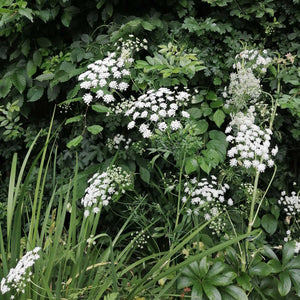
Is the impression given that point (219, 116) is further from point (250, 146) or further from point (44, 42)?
point (44, 42)

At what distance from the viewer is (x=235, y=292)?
5.20ft

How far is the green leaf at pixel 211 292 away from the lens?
154 cm

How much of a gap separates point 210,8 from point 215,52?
327 millimetres

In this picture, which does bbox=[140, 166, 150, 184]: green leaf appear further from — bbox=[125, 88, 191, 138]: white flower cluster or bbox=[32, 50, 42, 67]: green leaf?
bbox=[32, 50, 42, 67]: green leaf

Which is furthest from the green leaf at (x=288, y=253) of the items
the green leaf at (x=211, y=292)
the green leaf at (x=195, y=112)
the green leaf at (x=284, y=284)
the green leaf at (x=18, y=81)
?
the green leaf at (x=18, y=81)

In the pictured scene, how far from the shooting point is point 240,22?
7.62 feet

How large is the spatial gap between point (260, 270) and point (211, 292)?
10.8 inches

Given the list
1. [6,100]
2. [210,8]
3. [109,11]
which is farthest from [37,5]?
[210,8]

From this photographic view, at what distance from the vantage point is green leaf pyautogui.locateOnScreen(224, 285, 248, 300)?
1.56 m

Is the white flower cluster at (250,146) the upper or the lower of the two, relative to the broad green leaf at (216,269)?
upper

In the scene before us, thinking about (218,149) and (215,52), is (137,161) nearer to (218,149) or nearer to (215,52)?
(218,149)

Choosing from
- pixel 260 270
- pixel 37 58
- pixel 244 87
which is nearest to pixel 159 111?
pixel 244 87

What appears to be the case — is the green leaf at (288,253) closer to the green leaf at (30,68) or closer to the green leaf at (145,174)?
the green leaf at (145,174)

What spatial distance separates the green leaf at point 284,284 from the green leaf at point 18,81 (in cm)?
180
